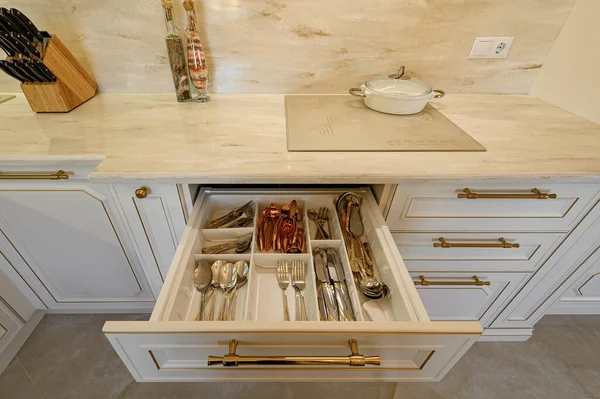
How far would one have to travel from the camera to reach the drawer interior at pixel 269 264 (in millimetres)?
591

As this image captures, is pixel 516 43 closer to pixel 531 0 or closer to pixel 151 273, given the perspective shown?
pixel 531 0

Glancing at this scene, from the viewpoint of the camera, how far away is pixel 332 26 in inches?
42.1

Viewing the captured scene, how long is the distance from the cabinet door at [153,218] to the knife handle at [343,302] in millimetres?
483

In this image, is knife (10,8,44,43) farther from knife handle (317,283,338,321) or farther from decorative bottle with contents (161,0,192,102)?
knife handle (317,283,338,321)

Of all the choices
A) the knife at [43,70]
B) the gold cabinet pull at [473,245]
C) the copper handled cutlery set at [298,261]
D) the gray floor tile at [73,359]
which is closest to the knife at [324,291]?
the copper handled cutlery set at [298,261]

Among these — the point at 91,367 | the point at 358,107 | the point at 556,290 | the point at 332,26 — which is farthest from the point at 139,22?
the point at 556,290

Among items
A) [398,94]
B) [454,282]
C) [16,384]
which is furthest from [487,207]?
[16,384]

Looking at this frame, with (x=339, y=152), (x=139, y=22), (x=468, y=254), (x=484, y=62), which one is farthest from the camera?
(x=484, y=62)

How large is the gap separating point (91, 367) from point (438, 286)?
4.53 ft

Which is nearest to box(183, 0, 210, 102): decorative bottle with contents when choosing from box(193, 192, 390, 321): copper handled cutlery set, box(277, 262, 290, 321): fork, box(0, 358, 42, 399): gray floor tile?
box(193, 192, 390, 321): copper handled cutlery set

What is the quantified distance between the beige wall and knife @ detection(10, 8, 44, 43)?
182 centimetres

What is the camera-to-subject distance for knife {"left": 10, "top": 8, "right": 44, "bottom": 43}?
0.79 m

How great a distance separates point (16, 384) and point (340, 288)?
1.31 metres

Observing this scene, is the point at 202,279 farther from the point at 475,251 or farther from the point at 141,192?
the point at 475,251
